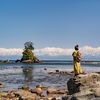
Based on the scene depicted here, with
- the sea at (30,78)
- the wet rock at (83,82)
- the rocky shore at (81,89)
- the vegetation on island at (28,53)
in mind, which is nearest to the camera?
the rocky shore at (81,89)

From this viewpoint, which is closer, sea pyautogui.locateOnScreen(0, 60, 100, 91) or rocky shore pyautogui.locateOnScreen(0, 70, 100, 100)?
rocky shore pyautogui.locateOnScreen(0, 70, 100, 100)

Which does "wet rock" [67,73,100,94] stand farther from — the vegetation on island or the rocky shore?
the vegetation on island

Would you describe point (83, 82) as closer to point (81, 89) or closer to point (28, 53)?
point (81, 89)

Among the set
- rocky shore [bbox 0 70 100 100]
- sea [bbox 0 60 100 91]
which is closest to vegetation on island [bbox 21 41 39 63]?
sea [bbox 0 60 100 91]

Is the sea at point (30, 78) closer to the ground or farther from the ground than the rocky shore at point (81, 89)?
closer to the ground

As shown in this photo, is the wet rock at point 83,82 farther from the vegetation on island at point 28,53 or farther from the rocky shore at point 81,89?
the vegetation on island at point 28,53

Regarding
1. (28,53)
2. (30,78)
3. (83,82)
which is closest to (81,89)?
(83,82)

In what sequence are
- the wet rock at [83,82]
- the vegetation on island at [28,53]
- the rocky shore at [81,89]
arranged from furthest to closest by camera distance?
the vegetation on island at [28,53], the wet rock at [83,82], the rocky shore at [81,89]

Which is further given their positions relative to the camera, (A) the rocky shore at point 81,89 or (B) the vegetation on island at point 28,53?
(B) the vegetation on island at point 28,53

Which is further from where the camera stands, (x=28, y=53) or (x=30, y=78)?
(x=28, y=53)

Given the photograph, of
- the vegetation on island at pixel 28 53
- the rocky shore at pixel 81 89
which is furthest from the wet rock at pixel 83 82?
the vegetation on island at pixel 28 53

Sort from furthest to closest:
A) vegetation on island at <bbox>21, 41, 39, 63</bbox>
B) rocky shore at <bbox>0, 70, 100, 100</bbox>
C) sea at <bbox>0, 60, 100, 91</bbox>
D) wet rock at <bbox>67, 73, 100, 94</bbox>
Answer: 1. vegetation on island at <bbox>21, 41, 39, 63</bbox>
2. sea at <bbox>0, 60, 100, 91</bbox>
3. wet rock at <bbox>67, 73, 100, 94</bbox>
4. rocky shore at <bbox>0, 70, 100, 100</bbox>

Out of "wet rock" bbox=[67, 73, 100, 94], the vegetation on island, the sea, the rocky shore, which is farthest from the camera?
the vegetation on island

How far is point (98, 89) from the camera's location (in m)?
21.6
